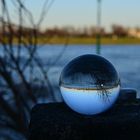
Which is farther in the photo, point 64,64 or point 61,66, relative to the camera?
point 61,66

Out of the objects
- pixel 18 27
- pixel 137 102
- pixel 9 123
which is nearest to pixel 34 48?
pixel 18 27

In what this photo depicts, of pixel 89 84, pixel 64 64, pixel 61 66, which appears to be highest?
pixel 89 84

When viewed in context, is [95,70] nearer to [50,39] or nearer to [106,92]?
[106,92]

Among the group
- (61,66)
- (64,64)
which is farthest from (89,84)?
(61,66)

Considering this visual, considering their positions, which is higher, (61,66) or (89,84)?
(89,84)

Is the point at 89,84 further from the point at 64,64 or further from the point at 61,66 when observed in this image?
the point at 61,66

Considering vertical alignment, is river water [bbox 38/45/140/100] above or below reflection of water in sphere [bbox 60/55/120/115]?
below

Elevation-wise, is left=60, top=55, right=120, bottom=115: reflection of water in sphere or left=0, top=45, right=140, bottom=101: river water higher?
left=60, top=55, right=120, bottom=115: reflection of water in sphere

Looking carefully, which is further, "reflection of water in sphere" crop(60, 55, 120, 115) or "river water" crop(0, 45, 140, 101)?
"river water" crop(0, 45, 140, 101)

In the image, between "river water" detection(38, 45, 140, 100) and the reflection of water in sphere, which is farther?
"river water" detection(38, 45, 140, 100)
